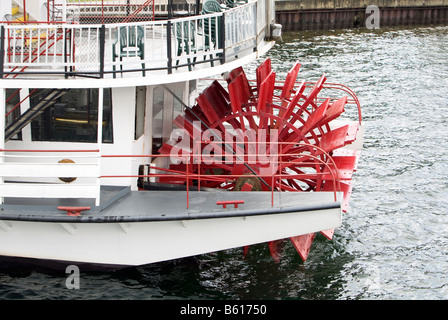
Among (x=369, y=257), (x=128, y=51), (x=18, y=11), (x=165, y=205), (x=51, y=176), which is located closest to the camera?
(x=51, y=176)

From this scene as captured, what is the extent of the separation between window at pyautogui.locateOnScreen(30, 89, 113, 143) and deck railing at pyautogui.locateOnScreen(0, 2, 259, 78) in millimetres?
410

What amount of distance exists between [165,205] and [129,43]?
7.71 feet

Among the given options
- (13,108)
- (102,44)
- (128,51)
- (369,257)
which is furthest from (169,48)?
(369,257)

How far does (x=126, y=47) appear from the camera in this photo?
10727 millimetres

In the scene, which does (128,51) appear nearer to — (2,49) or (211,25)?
(211,25)

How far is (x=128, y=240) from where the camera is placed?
10344 millimetres

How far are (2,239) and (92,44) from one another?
3.33 metres

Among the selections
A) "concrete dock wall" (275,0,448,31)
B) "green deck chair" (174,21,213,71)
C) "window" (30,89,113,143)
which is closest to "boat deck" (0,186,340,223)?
"window" (30,89,113,143)

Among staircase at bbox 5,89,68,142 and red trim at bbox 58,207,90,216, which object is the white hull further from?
staircase at bbox 5,89,68,142

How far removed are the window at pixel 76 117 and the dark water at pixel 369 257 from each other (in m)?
2.04

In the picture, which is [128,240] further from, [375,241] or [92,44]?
[375,241]

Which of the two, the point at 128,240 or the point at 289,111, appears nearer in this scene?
the point at 128,240
